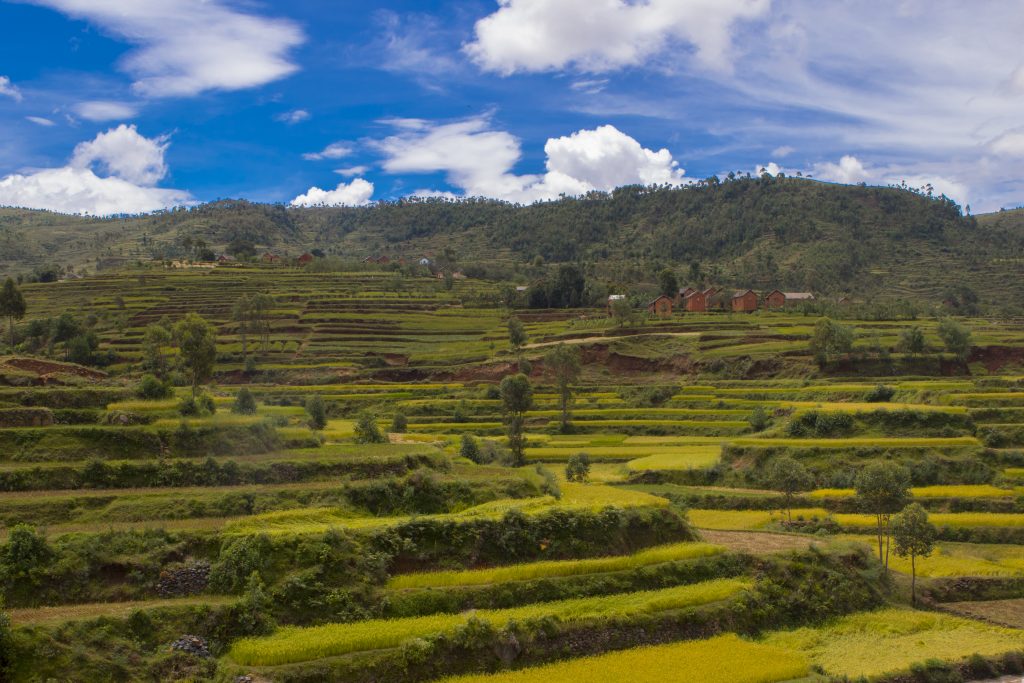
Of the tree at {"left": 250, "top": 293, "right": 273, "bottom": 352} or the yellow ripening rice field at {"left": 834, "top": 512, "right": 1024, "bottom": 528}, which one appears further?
the tree at {"left": 250, "top": 293, "right": 273, "bottom": 352}

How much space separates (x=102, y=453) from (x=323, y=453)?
25.4 feet

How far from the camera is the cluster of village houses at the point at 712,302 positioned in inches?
Answer: 3819

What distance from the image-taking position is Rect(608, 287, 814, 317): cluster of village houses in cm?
9700

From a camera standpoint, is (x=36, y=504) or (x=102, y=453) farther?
(x=102, y=453)

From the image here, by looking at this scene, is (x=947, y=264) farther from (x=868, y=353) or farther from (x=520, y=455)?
(x=520, y=455)

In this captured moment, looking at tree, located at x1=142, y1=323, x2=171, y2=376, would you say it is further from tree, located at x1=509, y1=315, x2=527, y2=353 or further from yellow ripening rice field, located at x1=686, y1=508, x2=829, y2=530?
yellow ripening rice field, located at x1=686, y1=508, x2=829, y2=530

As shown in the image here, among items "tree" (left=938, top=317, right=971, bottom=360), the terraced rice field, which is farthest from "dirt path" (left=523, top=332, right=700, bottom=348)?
the terraced rice field

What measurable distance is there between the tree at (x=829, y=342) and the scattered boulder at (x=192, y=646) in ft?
198

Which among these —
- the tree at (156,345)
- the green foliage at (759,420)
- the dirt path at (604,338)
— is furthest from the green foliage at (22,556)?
the dirt path at (604,338)

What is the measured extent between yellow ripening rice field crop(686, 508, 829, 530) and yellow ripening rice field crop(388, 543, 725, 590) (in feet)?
29.1

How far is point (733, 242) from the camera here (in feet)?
519

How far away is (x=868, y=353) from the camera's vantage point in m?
68.2

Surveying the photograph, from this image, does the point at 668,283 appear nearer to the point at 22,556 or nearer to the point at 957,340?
the point at 957,340

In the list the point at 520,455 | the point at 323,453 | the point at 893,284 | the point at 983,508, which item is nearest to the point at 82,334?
the point at 520,455
